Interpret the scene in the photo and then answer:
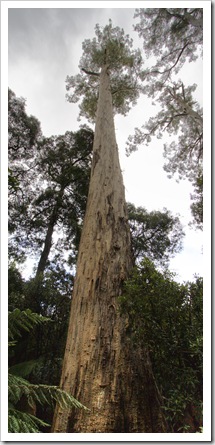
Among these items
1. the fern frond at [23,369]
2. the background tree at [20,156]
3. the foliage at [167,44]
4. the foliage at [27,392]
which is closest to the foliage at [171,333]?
the foliage at [27,392]

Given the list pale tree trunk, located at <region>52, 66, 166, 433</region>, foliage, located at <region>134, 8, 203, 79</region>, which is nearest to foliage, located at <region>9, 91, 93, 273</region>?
foliage, located at <region>134, 8, 203, 79</region>

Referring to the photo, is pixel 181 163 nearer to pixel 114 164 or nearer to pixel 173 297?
pixel 114 164

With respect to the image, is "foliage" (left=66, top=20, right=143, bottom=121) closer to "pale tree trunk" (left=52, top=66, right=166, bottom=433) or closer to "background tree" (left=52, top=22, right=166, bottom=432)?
"background tree" (left=52, top=22, right=166, bottom=432)

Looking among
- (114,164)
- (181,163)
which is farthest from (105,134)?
(181,163)

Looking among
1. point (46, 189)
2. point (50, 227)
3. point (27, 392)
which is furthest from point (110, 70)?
point (27, 392)

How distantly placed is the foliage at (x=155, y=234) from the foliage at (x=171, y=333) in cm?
607

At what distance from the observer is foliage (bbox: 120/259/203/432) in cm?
168

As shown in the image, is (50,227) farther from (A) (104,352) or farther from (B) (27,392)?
(B) (27,392)

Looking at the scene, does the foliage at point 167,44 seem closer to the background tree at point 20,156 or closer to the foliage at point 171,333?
the background tree at point 20,156

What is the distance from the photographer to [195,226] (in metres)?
6.55

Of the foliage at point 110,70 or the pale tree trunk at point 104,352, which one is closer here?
the pale tree trunk at point 104,352

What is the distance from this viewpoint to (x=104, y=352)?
6.55 feet

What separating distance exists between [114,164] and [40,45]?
6.46 ft

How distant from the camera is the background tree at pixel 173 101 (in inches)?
285
